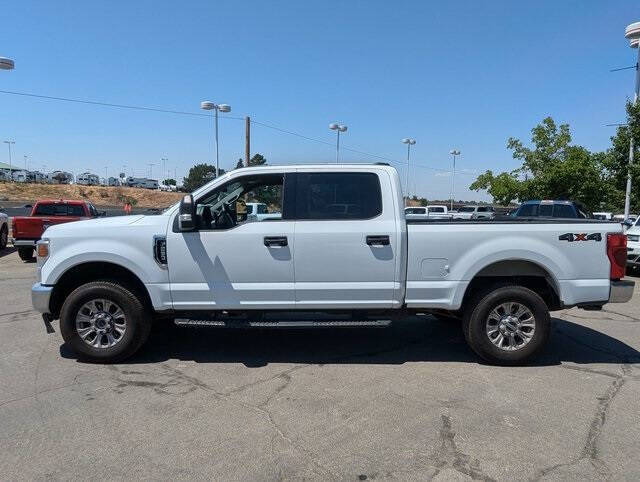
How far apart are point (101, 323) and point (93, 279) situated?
20.7 inches

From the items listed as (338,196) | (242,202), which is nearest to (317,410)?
(338,196)

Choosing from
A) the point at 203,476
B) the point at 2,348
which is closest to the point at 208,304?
the point at 203,476

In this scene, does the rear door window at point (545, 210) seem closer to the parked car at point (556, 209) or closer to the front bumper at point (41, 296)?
the parked car at point (556, 209)

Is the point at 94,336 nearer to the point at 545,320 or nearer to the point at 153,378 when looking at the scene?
the point at 153,378

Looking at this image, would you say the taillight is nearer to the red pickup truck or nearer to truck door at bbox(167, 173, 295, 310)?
truck door at bbox(167, 173, 295, 310)

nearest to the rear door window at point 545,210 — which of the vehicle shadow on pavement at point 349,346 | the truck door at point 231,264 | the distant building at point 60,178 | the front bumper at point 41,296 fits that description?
the vehicle shadow on pavement at point 349,346

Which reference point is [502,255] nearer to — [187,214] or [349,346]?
[349,346]

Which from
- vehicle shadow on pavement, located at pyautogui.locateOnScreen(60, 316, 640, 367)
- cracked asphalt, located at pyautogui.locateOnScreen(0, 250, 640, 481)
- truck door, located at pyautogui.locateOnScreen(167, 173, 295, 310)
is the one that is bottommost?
cracked asphalt, located at pyautogui.locateOnScreen(0, 250, 640, 481)

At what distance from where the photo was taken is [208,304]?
5.11 metres

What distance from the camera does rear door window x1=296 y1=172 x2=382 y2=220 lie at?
5102 millimetres

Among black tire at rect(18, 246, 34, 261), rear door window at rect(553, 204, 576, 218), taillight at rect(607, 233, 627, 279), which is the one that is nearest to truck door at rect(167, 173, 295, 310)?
taillight at rect(607, 233, 627, 279)

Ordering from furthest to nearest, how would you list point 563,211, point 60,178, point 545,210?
point 60,178
point 545,210
point 563,211

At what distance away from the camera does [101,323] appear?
5.12 m

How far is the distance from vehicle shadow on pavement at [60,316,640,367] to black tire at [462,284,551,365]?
1.06 feet
